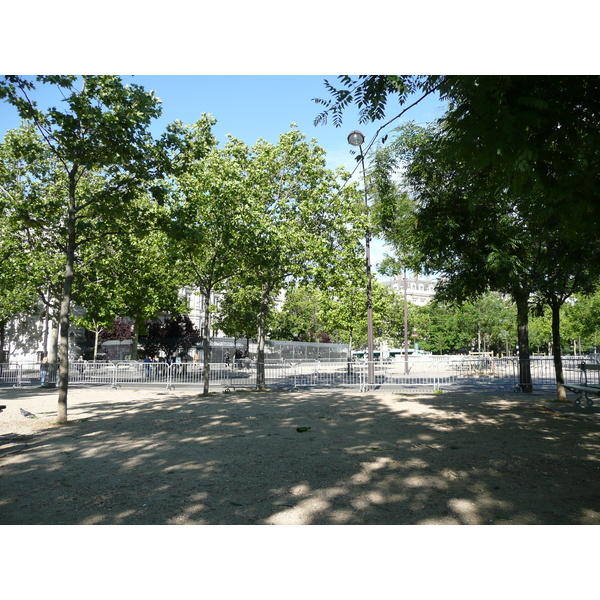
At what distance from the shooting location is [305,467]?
6.01 metres

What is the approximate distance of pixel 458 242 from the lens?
9.84 metres

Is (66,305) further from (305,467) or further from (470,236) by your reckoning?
(470,236)

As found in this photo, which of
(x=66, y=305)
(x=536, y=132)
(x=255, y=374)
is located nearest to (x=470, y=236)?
(x=536, y=132)

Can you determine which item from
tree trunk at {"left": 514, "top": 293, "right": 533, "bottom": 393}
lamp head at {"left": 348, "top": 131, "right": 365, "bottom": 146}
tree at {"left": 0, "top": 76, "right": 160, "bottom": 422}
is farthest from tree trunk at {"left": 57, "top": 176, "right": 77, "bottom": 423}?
tree trunk at {"left": 514, "top": 293, "right": 533, "bottom": 393}

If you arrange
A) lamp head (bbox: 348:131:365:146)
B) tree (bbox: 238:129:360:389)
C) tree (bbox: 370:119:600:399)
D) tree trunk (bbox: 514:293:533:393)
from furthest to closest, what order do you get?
tree (bbox: 238:129:360:389) → tree trunk (bbox: 514:293:533:393) → tree (bbox: 370:119:600:399) → lamp head (bbox: 348:131:365:146)

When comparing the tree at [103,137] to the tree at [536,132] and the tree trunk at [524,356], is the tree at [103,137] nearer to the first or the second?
the tree at [536,132]

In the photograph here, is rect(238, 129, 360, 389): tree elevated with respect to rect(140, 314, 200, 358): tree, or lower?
elevated

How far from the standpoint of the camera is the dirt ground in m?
4.29

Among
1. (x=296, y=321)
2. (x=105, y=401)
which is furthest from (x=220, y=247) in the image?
(x=296, y=321)

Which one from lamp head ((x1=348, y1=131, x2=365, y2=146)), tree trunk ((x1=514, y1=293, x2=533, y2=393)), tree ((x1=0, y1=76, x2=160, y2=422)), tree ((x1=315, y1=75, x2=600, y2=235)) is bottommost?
tree trunk ((x1=514, y1=293, x2=533, y2=393))

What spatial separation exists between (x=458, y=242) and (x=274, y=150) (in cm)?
1137

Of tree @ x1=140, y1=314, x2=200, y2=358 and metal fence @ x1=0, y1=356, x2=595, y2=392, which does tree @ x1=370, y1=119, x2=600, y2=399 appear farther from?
tree @ x1=140, y1=314, x2=200, y2=358

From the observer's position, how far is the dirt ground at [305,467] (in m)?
4.29

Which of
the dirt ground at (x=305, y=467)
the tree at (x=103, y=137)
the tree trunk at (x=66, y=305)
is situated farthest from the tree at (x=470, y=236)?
the tree trunk at (x=66, y=305)
